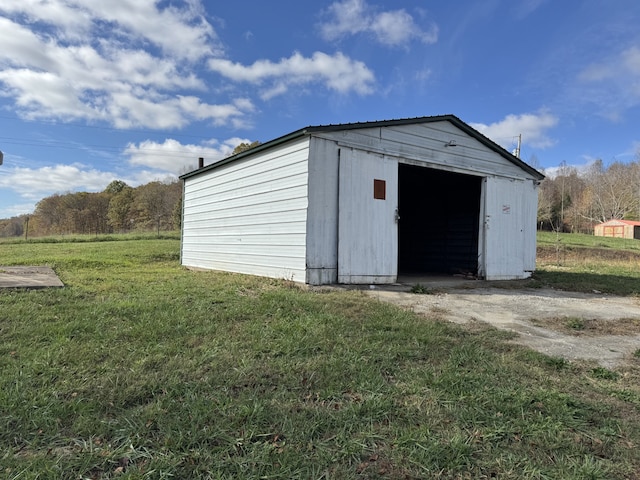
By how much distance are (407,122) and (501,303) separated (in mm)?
3859

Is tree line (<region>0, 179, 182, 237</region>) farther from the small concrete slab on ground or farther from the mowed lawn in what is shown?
the mowed lawn

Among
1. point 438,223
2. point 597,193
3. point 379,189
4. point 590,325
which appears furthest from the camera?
point 597,193

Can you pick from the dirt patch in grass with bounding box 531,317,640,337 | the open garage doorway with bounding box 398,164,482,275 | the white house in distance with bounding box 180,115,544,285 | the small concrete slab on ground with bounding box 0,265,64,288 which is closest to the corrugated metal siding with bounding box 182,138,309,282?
the white house in distance with bounding box 180,115,544,285

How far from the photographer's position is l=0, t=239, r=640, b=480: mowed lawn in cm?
178

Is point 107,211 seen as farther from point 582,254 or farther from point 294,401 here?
point 294,401

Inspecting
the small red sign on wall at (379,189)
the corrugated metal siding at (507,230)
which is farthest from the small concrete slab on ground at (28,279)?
the corrugated metal siding at (507,230)

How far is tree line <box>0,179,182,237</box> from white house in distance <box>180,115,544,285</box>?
29.7 m

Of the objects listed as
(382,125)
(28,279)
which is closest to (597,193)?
(382,125)

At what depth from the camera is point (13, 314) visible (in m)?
4.07

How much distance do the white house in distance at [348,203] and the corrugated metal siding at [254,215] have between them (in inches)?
0.8

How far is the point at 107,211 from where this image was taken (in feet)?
137

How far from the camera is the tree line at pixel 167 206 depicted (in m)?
37.5

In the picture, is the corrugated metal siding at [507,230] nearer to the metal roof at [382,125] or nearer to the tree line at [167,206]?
the metal roof at [382,125]

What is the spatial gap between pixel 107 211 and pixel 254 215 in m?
39.9
